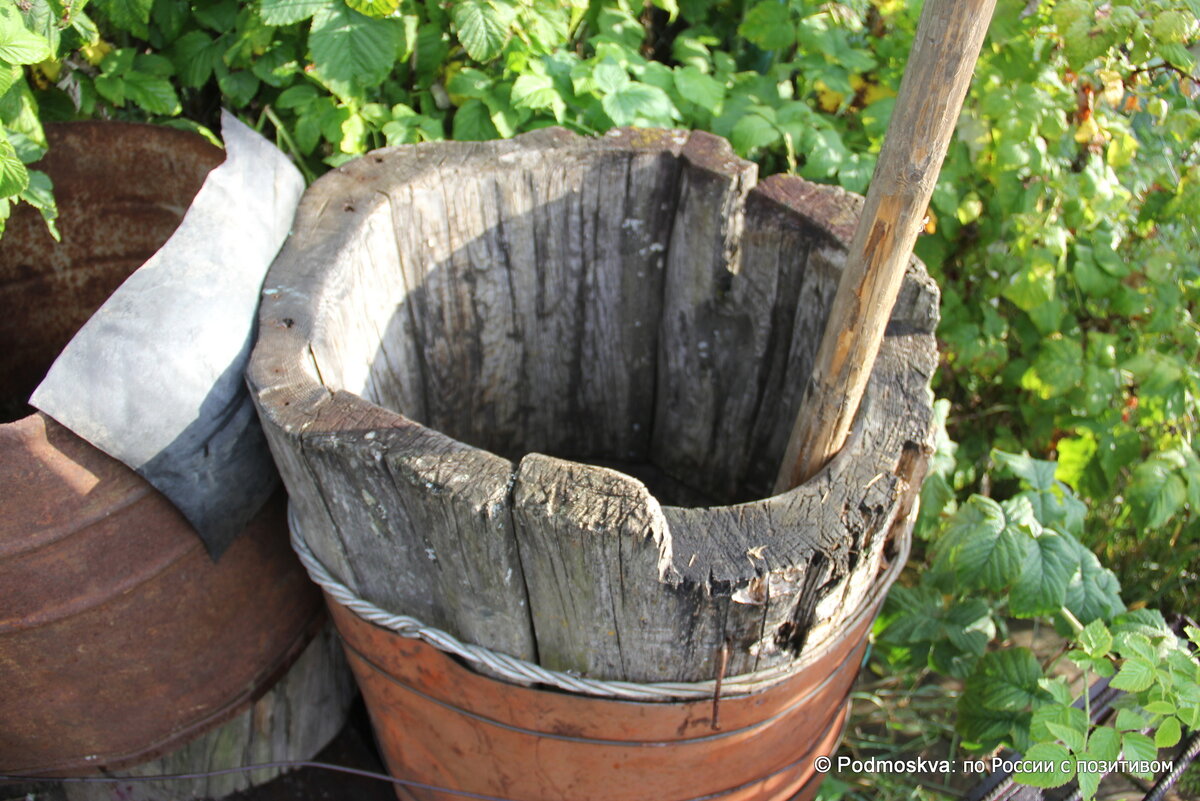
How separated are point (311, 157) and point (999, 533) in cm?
184

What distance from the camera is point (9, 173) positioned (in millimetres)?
1613

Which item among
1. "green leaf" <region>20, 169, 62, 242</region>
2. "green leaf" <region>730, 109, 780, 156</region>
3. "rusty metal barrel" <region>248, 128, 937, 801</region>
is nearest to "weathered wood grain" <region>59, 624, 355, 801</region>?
"rusty metal barrel" <region>248, 128, 937, 801</region>

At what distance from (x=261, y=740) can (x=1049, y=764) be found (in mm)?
1691

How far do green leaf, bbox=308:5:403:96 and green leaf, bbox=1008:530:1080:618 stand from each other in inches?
68.3

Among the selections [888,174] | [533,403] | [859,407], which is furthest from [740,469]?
[888,174]

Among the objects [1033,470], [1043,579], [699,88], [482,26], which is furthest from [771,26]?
[1043,579]

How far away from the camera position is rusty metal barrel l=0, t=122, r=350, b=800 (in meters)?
1.55

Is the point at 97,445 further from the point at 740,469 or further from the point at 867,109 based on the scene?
the point at 867,109

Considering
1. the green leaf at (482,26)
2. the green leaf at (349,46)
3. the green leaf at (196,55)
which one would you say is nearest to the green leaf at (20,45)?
the green leaf at (349,46)

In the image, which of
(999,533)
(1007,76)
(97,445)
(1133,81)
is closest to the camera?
(97,445)

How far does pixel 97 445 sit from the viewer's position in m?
1.51

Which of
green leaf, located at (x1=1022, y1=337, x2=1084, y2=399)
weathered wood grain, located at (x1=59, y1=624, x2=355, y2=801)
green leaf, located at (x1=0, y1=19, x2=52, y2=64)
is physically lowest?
weathered wood grain, located at (x1=59, y1=624, x2=355, y2=801)

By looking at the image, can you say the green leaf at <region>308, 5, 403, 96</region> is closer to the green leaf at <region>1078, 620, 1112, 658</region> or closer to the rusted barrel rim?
the rusted barrel rim

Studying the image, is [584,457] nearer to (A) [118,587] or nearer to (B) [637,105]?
(B) [637,105]
